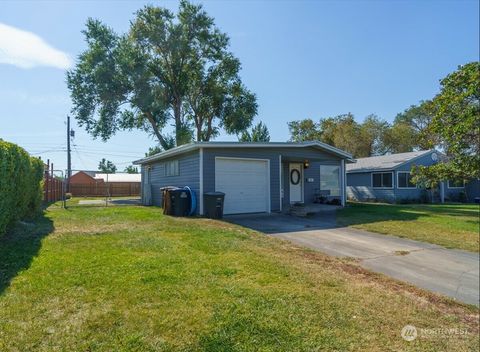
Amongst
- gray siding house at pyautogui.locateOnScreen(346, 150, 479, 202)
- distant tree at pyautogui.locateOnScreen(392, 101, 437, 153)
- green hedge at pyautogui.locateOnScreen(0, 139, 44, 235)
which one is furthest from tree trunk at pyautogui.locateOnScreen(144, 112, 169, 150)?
distant tree at pyautogui.locateOnScreen(392, 101, 437, 153)

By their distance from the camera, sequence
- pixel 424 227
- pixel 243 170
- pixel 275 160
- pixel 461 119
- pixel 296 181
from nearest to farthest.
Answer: pixel 424 227 → pixel 243 170 → pixel 275 160 → pixel 461 119 → pixel 296 181

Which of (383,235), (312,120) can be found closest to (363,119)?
(312,120)

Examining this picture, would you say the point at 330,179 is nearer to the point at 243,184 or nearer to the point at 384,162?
the point at 243,184

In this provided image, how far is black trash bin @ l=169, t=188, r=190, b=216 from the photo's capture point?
11.6m

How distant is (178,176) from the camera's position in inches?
547

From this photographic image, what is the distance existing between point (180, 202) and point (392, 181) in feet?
51.1

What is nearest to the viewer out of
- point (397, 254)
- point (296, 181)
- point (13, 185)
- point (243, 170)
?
point (397, 254)

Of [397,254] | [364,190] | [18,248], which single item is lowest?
[397,254]

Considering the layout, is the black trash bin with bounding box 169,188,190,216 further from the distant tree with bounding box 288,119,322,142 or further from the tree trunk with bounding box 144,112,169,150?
the distant tree with bounding box 288,119,322,142

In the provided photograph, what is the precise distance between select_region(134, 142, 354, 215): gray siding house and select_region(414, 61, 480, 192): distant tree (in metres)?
4.22

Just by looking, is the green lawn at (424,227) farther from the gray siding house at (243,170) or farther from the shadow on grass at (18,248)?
the shadow on grass at (18,248)

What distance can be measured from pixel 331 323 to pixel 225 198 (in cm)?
899

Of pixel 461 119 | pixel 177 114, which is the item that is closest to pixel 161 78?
pixel 177 114

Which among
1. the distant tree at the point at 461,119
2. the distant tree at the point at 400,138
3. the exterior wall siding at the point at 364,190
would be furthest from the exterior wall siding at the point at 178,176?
the distant tree at the point at 400,138
